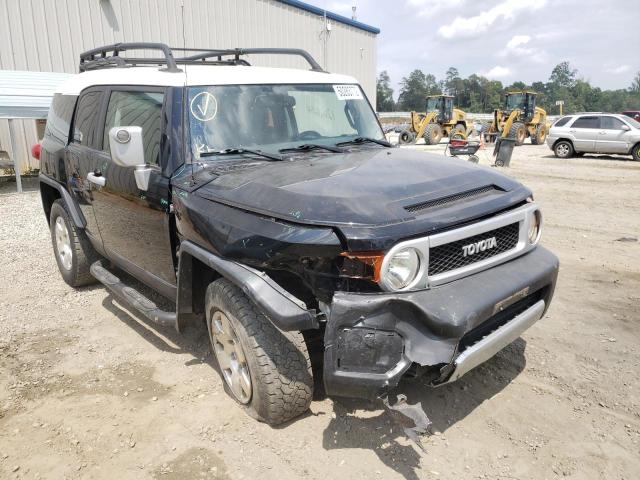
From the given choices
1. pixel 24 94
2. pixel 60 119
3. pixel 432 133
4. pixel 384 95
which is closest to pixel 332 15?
pixel 432 133

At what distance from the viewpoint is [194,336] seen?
408 centimetres

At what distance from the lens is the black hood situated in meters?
2.43

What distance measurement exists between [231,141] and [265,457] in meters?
1.94

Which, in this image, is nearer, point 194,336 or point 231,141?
point 231,141

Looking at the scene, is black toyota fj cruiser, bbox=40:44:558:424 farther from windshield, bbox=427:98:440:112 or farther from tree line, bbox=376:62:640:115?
tree line, bbox=376:62:640:115

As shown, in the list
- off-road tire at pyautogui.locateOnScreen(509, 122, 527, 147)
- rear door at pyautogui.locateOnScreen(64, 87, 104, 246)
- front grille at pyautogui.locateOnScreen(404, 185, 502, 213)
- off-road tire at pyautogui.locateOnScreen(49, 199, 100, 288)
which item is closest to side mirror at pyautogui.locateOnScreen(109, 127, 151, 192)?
rear door at pyautogui.locateOnScreen(64, 87, 104, 246)

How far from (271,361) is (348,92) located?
251 cm

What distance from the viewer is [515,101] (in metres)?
24.9

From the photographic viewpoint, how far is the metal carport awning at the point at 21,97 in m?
11.0

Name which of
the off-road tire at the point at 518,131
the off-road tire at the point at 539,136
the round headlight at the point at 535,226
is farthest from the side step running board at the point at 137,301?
the off-road tire at the point at 539,136

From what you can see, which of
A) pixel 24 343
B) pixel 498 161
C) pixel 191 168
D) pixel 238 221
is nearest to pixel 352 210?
pixel 238 221

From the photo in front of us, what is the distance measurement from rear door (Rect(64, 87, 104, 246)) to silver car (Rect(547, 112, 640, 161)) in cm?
1780

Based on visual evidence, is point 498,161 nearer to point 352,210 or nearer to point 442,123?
point 442,123

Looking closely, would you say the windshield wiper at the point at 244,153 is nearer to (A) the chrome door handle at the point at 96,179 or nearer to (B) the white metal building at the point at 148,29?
(A) the chrome door handle at the point at 96,179
